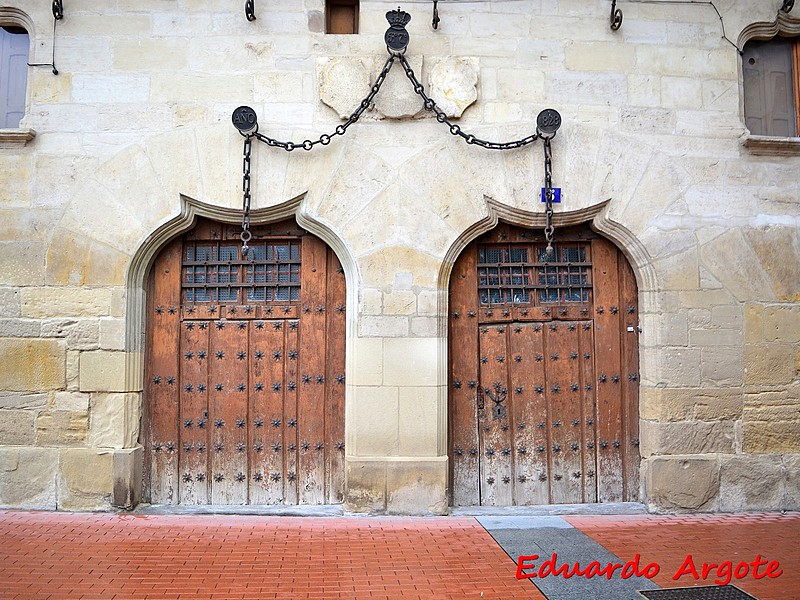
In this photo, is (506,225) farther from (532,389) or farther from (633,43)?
(633,43)

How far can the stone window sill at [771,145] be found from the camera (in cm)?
534

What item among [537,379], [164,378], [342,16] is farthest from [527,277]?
[164,378]

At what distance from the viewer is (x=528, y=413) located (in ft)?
17.6

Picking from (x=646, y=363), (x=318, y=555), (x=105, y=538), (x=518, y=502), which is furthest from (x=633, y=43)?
(x=105, y=538)

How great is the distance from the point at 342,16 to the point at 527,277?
2672 millimetres

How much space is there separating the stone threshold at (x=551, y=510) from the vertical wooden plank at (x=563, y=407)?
0.13 meters

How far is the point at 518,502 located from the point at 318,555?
1901 millimetres

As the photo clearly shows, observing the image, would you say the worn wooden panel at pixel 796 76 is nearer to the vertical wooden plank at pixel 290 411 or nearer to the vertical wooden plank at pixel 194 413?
the vertical wooden plank at pixel 290 411

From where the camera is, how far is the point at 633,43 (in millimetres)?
5438

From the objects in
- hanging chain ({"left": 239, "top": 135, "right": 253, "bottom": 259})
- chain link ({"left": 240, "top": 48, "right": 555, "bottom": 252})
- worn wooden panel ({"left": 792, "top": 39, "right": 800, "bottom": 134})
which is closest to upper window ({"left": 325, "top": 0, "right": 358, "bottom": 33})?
chain link ({"left": 240, "top": 48, "right": 555, "bottom": 252})

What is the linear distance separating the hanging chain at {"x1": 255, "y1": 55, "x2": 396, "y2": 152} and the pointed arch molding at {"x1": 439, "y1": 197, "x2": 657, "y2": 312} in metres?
1.20

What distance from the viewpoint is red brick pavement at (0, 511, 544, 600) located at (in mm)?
3602

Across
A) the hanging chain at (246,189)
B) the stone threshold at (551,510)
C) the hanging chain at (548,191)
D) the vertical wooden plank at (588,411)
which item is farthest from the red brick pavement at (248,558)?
the hanging chain at (548,191)

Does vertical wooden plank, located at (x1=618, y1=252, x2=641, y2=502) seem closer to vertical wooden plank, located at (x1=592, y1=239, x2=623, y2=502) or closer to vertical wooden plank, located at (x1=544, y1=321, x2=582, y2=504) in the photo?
vertical wooden plank, located at (x1=592, y1=239, x2=623, y2=502)
